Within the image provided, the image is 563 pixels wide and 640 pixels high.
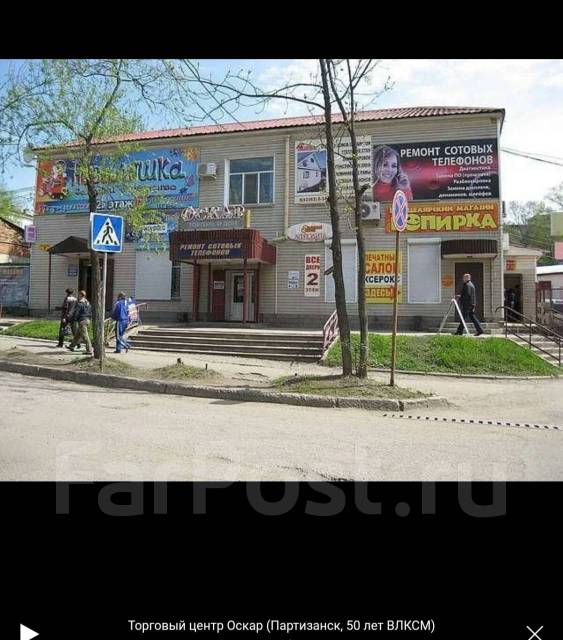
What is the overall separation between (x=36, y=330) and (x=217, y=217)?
7880 mm

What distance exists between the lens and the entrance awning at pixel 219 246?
19.7m

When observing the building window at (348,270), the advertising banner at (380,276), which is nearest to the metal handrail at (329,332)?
the building window at (348,270)

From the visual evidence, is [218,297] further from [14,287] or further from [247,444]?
[247,444]

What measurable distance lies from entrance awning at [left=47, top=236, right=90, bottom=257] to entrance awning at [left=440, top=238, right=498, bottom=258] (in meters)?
15.1

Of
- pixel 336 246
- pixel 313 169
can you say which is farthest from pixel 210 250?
pixel 336 246

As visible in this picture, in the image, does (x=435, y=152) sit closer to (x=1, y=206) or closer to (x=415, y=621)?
(x=415, y=621)

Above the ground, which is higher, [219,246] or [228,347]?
[219,246]

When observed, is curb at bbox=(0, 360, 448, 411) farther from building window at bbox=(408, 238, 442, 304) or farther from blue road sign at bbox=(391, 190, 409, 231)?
building window at bbox=(408, 238, 442, 304)

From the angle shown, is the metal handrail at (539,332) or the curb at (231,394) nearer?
the curb at (231,394)

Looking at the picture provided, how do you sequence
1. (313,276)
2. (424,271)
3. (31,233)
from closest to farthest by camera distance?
(424,271), (313,276), (31,233)

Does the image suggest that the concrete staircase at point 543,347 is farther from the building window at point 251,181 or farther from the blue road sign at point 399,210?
the building window at point 251,181

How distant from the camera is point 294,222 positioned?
21219 mm

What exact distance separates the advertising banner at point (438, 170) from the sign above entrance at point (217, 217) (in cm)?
520

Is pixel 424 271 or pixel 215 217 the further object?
pixel 215 217
